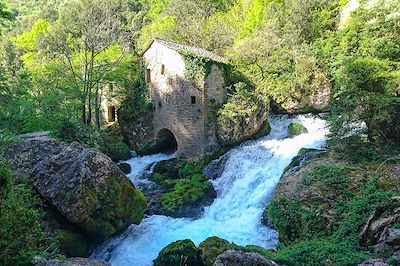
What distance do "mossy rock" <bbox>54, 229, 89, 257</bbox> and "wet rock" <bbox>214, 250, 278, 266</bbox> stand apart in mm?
5136

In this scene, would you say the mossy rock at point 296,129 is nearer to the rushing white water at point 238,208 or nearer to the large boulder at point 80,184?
the rushing white water at point 238,208

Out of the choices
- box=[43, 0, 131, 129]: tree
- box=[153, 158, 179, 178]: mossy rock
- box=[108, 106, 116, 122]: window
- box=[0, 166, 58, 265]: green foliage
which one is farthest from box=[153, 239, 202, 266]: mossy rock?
box=[108, 106, 116, 122]: window

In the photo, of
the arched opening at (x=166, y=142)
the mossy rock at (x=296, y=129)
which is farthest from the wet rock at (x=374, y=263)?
the arched opening at (x=166, y=142)

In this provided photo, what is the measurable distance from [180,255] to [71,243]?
3.13 metres

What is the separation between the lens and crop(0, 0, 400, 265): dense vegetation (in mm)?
8742

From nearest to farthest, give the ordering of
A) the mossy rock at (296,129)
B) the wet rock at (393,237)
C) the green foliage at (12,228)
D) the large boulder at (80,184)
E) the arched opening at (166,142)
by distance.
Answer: the green foliage at (12,228) < the wet rock at (393,237) < the large boulder at (80,184) < the mossy rock at (296,129) < the arched opening at (166,142)

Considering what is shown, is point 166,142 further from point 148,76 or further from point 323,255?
point 323,255

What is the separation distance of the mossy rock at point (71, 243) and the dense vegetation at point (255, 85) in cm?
46

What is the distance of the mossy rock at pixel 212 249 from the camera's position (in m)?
9.49

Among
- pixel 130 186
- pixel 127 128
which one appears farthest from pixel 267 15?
pixel 130 186

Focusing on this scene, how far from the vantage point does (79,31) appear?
20.6 meters

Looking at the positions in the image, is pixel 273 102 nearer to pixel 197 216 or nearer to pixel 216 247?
pixel 197 216

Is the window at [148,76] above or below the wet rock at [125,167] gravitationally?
above

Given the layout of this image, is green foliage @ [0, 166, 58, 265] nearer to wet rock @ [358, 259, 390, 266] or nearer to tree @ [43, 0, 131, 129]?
wet rock @ [358, 259, 390, 266]
